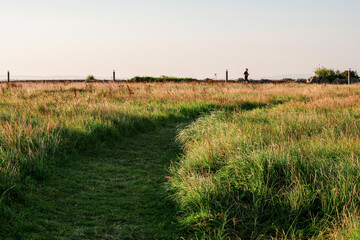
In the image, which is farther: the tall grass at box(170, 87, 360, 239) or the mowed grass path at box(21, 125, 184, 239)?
the mowed grass path at box(21, 125, 184, 239)

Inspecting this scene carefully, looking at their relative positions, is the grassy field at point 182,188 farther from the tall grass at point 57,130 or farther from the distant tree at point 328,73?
the distant tree at point 328,73

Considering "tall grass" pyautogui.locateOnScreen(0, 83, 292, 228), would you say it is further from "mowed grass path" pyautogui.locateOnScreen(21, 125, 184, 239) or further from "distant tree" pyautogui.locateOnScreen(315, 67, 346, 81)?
"distant tree" pyautogui.locateOnScreen(315, 67, 346, 81)

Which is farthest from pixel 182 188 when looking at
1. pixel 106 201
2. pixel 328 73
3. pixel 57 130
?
pixel 328 73

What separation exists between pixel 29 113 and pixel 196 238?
7289 mm

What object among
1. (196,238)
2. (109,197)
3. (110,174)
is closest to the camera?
(196,238)

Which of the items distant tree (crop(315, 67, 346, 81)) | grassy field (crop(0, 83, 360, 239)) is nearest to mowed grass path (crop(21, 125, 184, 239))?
grassy field (crop(0, 83, 360, 239))

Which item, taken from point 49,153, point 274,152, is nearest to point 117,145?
point 49,153

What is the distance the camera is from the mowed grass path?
12.7 feet

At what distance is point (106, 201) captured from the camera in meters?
4.73

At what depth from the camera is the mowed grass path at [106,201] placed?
3.86 meters

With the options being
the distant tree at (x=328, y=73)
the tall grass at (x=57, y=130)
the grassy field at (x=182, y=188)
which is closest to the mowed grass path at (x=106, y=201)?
the grassy field at (x=182, y=188)

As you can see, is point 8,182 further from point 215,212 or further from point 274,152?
point 274,152

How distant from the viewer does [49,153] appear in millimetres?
6133

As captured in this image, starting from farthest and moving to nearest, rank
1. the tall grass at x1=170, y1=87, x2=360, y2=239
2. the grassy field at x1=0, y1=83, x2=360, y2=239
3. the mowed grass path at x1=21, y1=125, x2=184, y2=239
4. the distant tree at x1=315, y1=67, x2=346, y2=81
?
1. the distant tree at x1=315, y1=67, x2=346, y2=81
2. the mowed grass path at x1=21, y1=125, x2=184, y2=239
3. the grassy field at x1=0, y1=83, x2=360, y2=239
4. the tall grass at x1=170, y1=87, x2=360, y2=239
